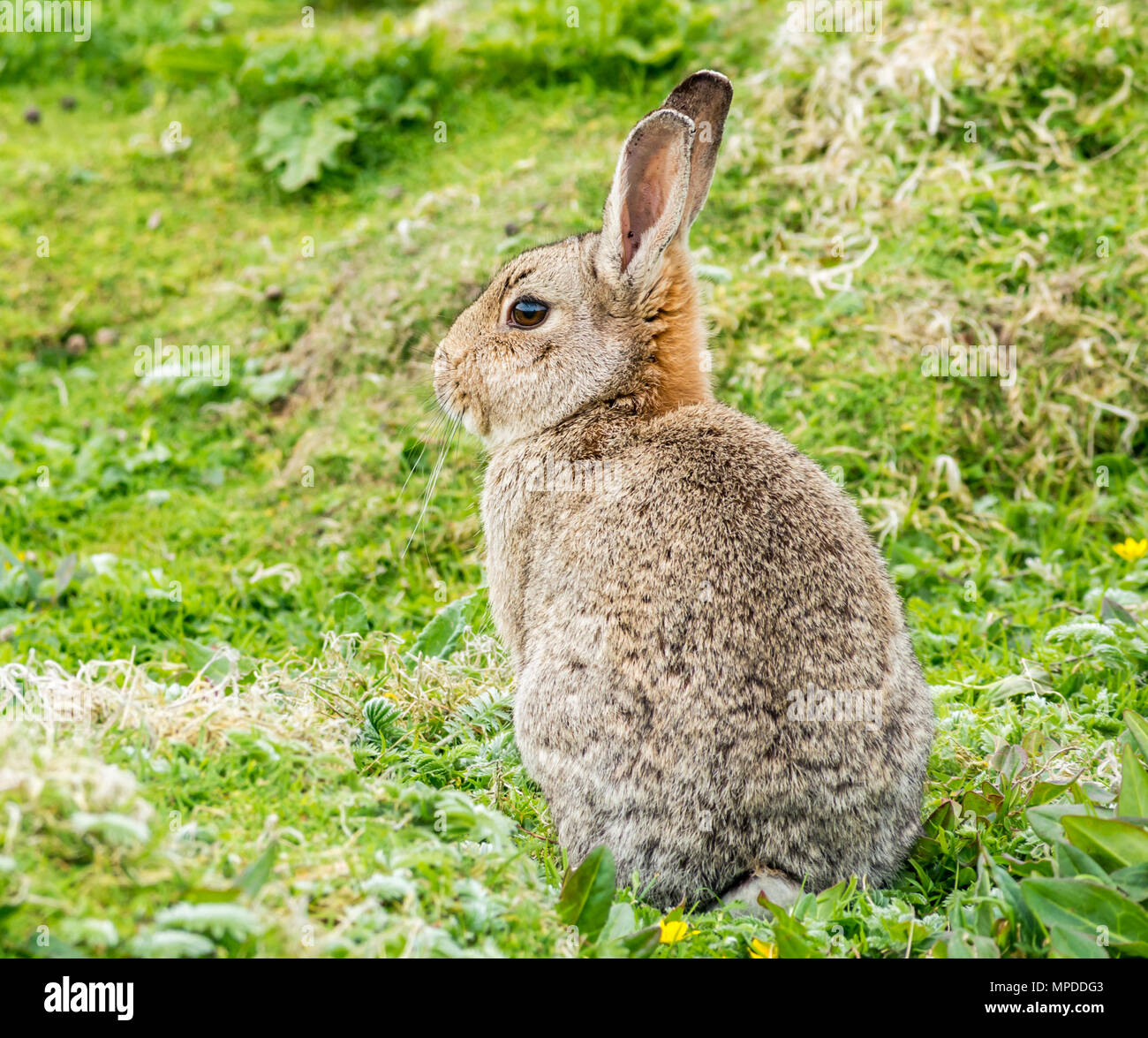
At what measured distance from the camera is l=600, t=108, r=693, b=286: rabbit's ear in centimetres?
476

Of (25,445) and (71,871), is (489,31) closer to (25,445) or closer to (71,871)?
(25,445)

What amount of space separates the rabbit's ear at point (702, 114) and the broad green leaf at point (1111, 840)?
2701mm

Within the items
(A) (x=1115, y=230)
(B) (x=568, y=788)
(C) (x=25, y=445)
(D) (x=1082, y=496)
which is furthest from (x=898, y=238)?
(C) (x=25, y=445)

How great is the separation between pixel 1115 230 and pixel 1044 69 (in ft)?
4.76

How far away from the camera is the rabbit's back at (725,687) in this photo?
404cm

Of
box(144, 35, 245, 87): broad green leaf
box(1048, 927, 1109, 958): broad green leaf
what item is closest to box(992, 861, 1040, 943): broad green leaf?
box(1048, 927, 1109, 958): broad green leaf

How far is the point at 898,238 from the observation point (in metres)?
7.73

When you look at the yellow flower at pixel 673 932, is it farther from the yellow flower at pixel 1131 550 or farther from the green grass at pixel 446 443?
the yellow flower at pixel 1131 550

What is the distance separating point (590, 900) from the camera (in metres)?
3.75

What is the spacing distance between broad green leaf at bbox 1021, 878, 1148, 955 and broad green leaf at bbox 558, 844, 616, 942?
1206mm

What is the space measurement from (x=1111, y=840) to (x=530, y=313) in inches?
117

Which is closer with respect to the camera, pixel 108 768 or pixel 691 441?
pixel 108 768

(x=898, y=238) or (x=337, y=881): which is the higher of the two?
(x=898, y=238)

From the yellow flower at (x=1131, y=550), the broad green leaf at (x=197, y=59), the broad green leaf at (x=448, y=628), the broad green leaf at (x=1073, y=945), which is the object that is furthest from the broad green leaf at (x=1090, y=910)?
the broad green leaf at (x=197, y=59)
